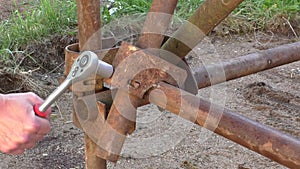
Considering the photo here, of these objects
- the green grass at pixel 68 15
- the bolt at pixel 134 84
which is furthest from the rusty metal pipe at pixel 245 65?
the green grass at pixel 68 15

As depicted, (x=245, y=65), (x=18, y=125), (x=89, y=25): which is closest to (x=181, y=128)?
(x=245, y=65)

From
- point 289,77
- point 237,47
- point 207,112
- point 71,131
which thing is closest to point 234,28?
point 237,47

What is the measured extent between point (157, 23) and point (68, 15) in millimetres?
2129

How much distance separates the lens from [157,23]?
151 cm

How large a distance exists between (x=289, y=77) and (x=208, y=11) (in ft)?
6.25

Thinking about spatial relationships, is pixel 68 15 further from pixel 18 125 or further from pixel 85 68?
pixel 18 125

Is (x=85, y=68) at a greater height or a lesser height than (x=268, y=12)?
greater

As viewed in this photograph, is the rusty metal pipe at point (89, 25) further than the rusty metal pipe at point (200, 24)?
Yes

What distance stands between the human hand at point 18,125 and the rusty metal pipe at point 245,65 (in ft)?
2.04

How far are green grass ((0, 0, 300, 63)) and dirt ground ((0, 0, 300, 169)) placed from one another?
0.15 metres

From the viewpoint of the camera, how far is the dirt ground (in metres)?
2.38

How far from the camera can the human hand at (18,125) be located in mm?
1217

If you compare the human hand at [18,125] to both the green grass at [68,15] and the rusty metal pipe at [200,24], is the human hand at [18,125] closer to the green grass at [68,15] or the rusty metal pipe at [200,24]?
the rusty metal pipe at [200,24]

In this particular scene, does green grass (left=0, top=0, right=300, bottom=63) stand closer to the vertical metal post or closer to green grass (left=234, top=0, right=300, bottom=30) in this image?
green grass (left=234, top=0, right=300, bottom=30)
